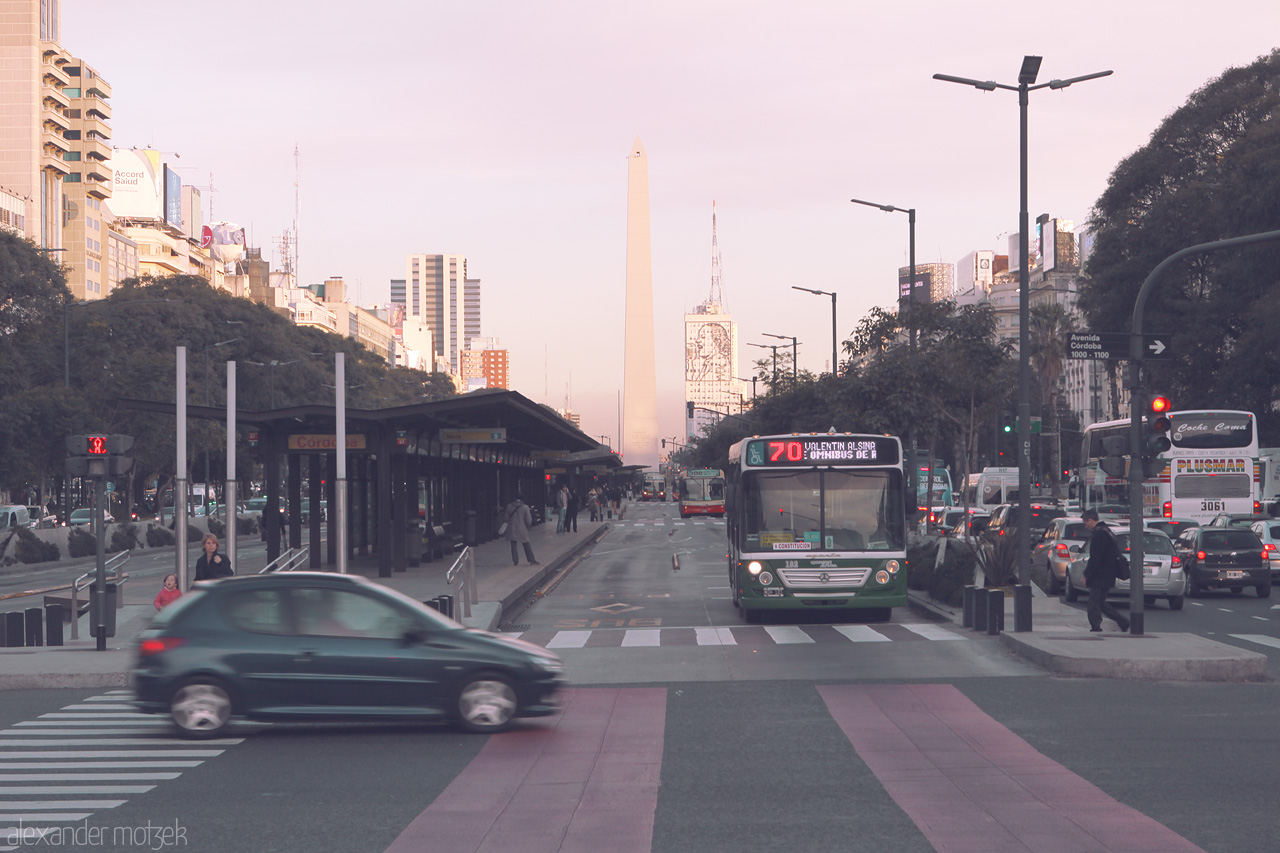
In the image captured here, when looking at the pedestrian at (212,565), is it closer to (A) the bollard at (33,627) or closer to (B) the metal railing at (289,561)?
(A) the bollard at (33,627)

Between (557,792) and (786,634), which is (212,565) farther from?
(557,792)

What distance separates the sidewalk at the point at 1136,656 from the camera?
14.2 meters

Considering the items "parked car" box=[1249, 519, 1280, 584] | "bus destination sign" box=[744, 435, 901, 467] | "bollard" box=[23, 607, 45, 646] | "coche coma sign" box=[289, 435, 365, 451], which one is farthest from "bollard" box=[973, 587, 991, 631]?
"coche coma sign" box=[289, 435, 365, 451]

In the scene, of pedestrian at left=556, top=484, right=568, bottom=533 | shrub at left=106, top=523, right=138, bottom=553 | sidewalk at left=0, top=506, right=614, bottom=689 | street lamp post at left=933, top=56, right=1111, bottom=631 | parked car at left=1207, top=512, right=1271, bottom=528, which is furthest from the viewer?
pedestrian at left=556, top=484, right=568, bottom=533

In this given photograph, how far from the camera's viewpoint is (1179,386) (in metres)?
55.8

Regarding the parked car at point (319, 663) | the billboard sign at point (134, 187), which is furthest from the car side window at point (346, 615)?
the billboard sign at point (134, 187)

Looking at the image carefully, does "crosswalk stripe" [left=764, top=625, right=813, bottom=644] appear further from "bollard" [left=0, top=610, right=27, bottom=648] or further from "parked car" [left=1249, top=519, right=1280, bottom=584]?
"parked car" [left=1249, top=519, right=1280, bottom=584]

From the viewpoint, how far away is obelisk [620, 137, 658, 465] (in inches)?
4274

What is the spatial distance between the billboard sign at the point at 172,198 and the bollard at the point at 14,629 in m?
142

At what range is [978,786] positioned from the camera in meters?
9.02

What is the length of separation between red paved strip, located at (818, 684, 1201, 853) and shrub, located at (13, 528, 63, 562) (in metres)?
35.5

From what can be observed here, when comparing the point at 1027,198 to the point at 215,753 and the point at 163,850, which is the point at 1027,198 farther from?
the point at 163,850

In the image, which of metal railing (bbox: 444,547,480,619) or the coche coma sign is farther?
the coche coma sign

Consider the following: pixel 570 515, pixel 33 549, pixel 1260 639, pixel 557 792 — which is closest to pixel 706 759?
pixel 557 792
